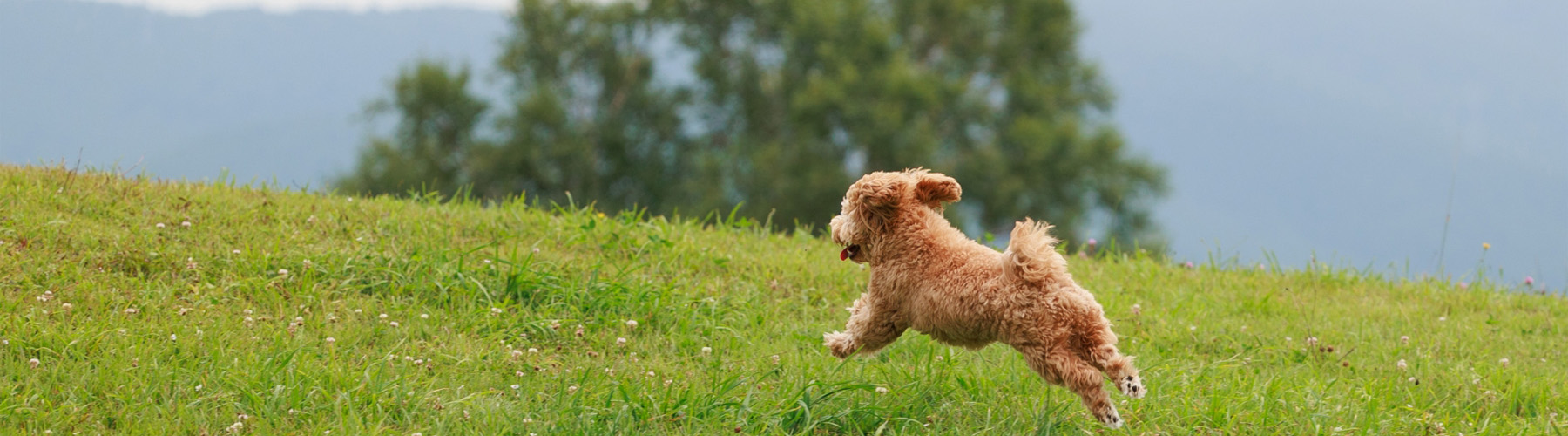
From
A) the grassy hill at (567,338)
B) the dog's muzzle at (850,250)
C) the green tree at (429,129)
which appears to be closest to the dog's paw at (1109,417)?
the grassy hill at (567,338)

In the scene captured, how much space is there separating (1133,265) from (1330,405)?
3.12 metres

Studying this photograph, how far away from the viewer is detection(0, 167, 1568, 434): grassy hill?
432 cm

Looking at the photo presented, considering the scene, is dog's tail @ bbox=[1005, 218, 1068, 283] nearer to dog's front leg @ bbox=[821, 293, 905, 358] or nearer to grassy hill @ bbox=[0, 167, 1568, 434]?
dog's front leg @ bbox=[821, 293, 905, 358]

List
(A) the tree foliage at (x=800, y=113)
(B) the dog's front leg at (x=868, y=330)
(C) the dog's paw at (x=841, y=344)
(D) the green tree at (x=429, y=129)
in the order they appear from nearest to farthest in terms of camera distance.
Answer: (B) the dog's front leg at (x=868, y=330), (C) the dog's paw at (x=841, y=344), (A) the tree foliage at (x=800, y=113), (D) the green tree at (x=429, y=129)

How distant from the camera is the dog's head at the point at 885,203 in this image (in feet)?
13.4

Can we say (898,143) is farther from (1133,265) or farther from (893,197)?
(893,197)

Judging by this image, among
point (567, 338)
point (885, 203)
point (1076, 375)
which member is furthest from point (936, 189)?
point (567, 338)

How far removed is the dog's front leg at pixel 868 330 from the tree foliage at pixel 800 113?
19.6m

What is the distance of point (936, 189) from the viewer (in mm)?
4156

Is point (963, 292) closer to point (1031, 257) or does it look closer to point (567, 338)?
point (1031, 257)

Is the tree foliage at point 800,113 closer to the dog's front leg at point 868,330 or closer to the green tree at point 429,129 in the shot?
the green tree at point 429,129

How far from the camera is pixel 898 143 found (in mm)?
24922

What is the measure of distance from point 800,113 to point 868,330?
22027mm

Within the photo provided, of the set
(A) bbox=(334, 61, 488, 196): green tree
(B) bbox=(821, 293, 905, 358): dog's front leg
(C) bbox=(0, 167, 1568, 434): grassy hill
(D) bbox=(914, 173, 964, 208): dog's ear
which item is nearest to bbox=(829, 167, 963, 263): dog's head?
(D) bbox=(914, 173, 964, 208): dog's ear
